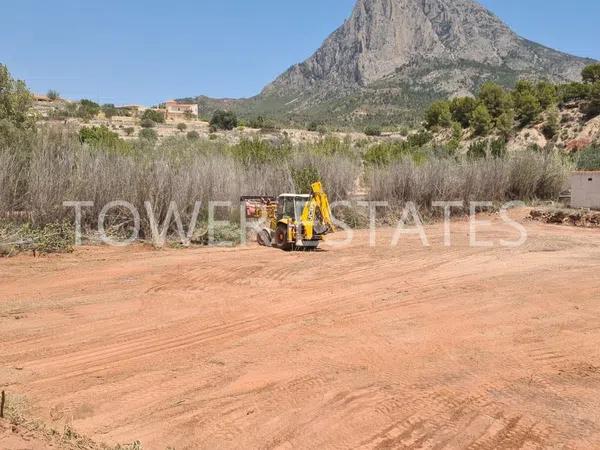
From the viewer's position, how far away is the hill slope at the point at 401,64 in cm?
10981

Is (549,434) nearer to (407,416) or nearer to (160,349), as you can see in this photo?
(407,416)

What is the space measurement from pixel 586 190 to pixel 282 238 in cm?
1312

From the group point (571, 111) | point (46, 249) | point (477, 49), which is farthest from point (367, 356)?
point (477, 49)

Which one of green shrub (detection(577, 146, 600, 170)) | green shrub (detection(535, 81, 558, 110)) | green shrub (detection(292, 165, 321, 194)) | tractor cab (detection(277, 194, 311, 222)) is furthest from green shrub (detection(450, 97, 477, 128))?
tractor cab (detection(277, 194, 311, 222))

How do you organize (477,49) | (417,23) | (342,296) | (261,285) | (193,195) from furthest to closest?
(417,23), (477,49), (193,195), (261,285), (342,296)

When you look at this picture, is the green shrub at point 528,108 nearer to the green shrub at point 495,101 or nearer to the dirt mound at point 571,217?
the green shrub at point 495,101

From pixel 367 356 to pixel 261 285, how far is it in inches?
166

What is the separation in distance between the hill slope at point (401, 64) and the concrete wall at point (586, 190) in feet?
243

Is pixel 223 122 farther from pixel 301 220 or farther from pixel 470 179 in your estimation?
pixel 301 220

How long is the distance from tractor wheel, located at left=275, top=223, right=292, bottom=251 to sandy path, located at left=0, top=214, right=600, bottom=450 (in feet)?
8.55

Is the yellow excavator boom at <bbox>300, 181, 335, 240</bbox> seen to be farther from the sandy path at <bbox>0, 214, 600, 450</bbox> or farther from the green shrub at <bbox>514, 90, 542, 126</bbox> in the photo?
the green shrub at <bbox>514, 90, 542, 126</bbox>

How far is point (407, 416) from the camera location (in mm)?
5141

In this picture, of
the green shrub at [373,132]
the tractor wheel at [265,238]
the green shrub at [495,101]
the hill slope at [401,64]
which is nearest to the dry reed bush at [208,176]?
the tractor wheel at [265,238]

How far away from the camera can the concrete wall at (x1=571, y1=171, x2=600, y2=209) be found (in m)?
21.0
